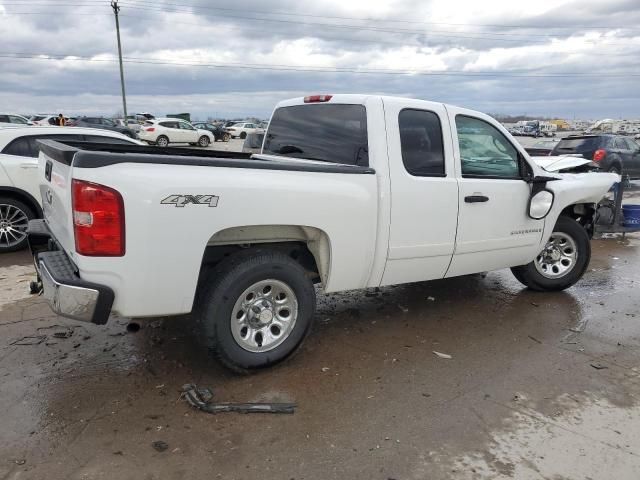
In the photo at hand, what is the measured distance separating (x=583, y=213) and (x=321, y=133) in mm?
3404

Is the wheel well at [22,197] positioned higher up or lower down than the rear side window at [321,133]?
lower down

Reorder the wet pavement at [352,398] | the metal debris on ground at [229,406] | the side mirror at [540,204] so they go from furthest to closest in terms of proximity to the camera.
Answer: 1. the side mirror at [540,204]
2. the metal debris on ground at [229,406]
3. the wet pavement at [352,398]

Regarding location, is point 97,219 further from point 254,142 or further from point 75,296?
point 254,142

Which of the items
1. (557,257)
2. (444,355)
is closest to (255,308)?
(444,355)

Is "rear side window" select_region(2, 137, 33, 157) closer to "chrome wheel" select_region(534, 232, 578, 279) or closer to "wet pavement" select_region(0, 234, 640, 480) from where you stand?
"wet pavement" select_region(0, 234, 640, 480)

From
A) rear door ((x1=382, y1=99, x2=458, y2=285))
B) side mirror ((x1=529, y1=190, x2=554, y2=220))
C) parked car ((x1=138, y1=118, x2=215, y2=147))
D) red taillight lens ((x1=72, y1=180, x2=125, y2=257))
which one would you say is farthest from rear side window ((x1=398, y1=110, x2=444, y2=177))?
parked car ((x1=138, y1=118, x2=215, y2=147))

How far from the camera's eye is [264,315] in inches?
148

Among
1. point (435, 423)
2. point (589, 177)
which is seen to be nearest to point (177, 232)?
point (435, 423)

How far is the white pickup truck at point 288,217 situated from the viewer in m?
3.05

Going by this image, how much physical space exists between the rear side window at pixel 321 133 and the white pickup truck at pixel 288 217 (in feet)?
0.04

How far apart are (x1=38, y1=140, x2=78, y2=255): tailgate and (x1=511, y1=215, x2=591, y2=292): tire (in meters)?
4.41

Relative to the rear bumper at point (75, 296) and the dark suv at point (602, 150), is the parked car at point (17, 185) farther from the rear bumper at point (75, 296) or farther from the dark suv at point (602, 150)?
the dark suv at point (602, 150)

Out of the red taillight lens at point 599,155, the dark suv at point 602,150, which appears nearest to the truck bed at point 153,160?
the dark suv at point 602,150

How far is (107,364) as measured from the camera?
3982mm
